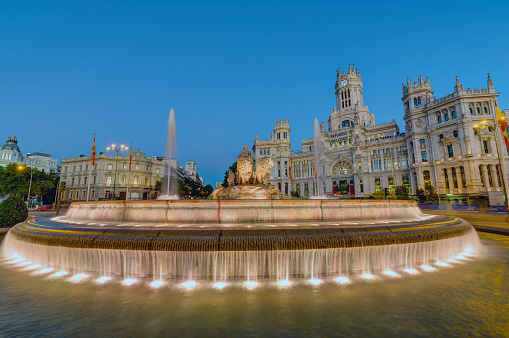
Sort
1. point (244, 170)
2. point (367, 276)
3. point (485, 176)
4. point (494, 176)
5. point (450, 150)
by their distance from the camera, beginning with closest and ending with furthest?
point (367, 276)
point (244, 170)
point (494, 176)
point (485, 176)
point (450, 150)

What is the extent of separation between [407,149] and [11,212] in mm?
78995

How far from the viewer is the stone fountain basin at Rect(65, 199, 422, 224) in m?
10.5

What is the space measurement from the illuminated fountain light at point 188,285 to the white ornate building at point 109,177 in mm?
63172

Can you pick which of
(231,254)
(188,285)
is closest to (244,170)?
(231,254)

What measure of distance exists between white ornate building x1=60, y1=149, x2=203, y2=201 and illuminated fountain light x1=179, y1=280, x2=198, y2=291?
6317cm

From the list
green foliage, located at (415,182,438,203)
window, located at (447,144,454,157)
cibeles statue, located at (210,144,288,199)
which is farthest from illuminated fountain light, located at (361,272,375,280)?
window, located at (447,144,454,157)

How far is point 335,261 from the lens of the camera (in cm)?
663

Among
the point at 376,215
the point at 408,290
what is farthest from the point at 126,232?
the point at 376,215

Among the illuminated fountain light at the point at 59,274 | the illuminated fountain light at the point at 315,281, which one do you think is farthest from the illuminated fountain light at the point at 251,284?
the illuminated fountain light at the point at 59,274

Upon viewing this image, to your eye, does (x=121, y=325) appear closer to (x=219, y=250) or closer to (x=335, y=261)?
(x=219, y=250)

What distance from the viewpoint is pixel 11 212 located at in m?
16.0

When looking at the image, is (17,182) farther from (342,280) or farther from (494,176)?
(494,176)

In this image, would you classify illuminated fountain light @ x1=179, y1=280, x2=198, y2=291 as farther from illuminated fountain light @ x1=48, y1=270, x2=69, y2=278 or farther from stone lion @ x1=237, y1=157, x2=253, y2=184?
stone lion @ x1=237, y1=157, x2=253, y2=184

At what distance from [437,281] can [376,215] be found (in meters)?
6.17
